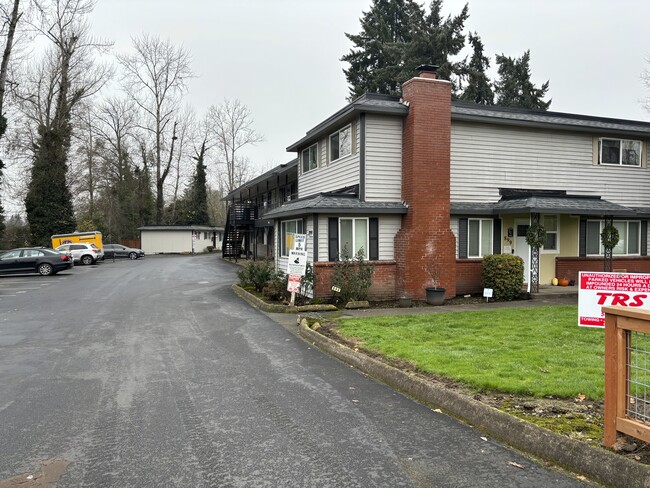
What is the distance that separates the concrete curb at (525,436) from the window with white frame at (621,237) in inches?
548

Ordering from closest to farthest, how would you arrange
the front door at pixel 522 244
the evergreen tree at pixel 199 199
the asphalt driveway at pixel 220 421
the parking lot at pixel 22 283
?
the asphalt driveway at pixel 220 421
the front door at pixel 522 244
the parking lot at pixel 22 283
the evergreen tree at pixel 199 199

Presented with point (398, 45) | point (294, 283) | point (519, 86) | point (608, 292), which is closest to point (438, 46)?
point (398, 45)

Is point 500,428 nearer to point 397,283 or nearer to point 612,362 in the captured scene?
point 612,362

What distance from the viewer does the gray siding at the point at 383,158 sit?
15.2 meters

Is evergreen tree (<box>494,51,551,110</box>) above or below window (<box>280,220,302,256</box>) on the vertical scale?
above

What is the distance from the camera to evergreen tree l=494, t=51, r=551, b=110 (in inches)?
1800

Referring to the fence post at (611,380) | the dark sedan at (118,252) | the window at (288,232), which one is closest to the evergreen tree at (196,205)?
the dark sedan at (118,252)

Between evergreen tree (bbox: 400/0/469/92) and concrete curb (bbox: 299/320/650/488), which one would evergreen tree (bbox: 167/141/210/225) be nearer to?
evergreen tree (bbox: 400/0/469/92)

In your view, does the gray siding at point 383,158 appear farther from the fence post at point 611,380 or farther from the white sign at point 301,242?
the fence post at point 611,380

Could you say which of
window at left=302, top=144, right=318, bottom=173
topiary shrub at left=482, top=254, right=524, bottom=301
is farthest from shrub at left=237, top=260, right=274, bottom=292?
topiary shrub at left=482, top=254, right=524, bottom=301

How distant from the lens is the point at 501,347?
26.8 feet

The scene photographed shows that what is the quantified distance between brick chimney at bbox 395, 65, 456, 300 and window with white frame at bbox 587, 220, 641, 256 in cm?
637

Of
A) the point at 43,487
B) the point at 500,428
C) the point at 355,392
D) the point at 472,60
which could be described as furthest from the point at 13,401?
the point at 472,60

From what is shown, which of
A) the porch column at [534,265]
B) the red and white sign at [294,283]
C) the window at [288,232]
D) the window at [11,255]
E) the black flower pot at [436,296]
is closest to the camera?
the red and white sign at [294,283]
